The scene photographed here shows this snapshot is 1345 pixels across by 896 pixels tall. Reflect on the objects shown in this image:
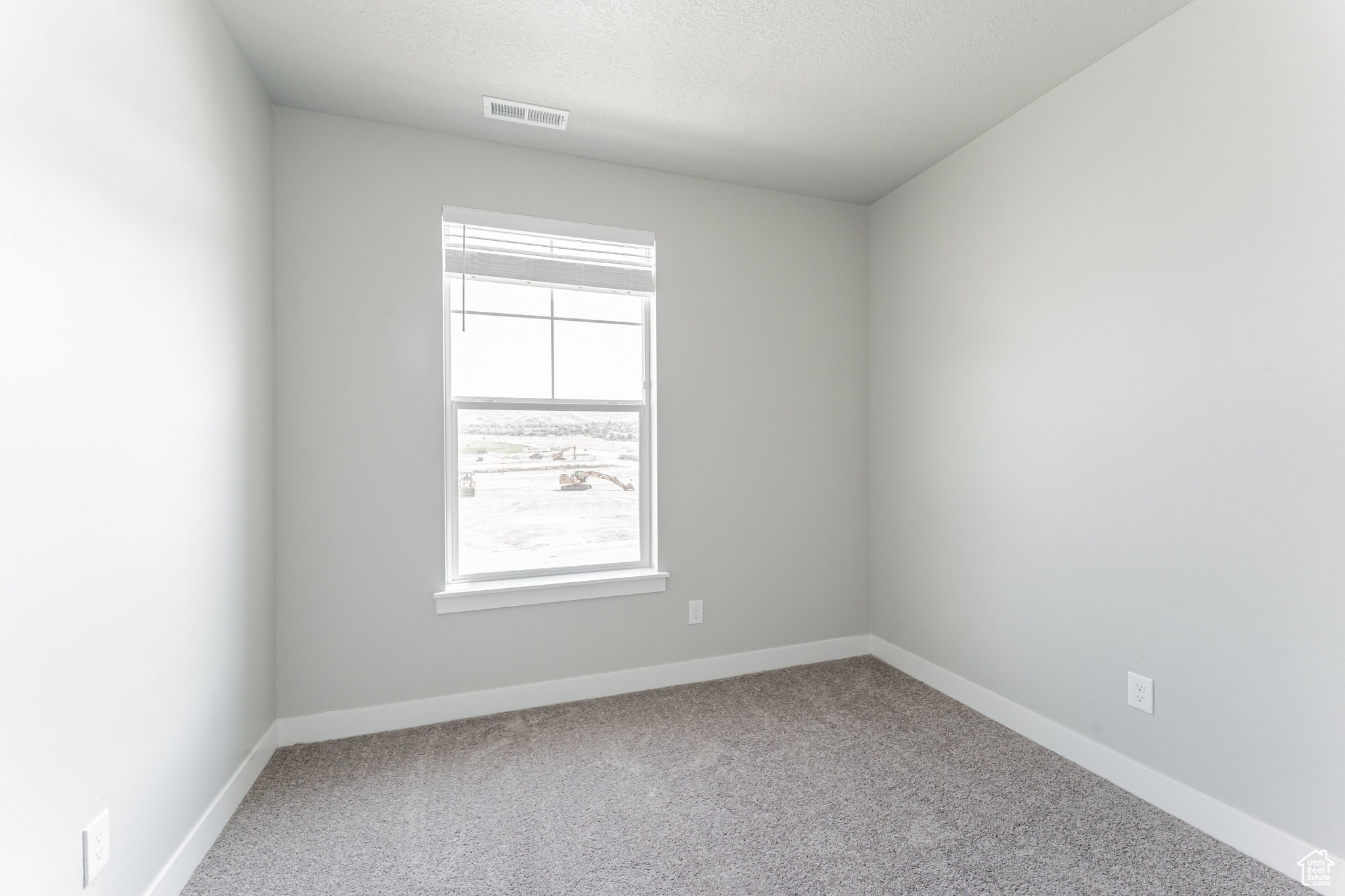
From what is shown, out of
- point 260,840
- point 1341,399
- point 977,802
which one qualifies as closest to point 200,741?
point 260,840

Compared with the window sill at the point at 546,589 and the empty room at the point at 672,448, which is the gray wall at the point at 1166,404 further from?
the window sill at the point at 546,589

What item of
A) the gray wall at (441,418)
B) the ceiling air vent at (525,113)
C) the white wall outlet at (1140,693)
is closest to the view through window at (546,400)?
the gray wall at (441,418)

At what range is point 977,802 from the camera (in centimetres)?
207

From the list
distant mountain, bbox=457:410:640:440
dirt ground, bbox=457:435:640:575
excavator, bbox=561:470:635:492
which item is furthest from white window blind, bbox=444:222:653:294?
excavator, bbox=561:470:635:492

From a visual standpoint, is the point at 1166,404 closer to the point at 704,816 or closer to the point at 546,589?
the point at 704,816

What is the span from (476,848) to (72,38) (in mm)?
2252

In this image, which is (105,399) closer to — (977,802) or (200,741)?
(200,741)

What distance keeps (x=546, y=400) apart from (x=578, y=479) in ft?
1.36

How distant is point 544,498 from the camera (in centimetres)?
294

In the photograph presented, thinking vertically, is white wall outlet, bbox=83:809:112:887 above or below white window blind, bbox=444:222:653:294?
below

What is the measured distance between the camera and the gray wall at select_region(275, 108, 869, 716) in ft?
8.30

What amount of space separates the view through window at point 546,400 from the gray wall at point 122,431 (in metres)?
0.81

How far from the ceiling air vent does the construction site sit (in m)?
1.25

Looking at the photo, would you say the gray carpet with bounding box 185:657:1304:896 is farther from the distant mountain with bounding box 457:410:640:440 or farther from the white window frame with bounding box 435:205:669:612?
the distant mountain with bounding box 457:410:640:440
